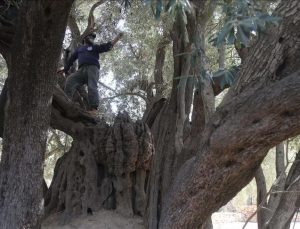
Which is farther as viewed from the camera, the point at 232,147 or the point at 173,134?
the point at 173,134

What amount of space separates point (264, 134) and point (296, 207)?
2.85 metres

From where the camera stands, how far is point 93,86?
7.81 metres

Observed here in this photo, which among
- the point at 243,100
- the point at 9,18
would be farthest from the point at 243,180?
the point at 9,18

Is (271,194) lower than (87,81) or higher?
lower

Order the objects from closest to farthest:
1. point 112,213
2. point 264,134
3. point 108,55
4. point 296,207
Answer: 1. point 264,134
2. point 296,207
3. point 112,213
4. point 108,55

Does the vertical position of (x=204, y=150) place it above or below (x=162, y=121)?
below

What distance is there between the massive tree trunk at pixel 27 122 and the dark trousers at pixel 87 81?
9.44 feet

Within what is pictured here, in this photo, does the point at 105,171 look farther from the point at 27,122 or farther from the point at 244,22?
the point at 244,22

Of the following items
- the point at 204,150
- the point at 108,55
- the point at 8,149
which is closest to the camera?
the point at 204,150

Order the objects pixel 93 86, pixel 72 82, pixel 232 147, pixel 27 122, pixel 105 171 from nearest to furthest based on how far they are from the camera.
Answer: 1. pixel 232 147
2. pixel 27 122
3. pixel 105 171
4. pixel 93 86
5. pixel 72 82

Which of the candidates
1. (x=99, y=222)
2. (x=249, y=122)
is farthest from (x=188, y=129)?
(x=249, y=122)

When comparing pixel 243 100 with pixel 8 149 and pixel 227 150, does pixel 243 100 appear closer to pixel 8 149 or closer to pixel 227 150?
pixel 227 150

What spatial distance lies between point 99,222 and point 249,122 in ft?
11.5

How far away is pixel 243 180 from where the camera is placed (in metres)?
4.52
